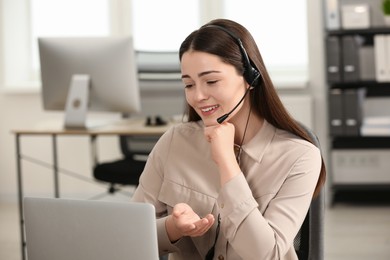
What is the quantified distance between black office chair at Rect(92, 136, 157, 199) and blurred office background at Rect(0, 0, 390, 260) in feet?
3.51

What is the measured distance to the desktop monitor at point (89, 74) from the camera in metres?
3.81

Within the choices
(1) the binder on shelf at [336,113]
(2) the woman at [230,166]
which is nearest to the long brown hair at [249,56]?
(2) the woman at [230,166]

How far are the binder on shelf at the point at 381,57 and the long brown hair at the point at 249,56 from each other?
320cm

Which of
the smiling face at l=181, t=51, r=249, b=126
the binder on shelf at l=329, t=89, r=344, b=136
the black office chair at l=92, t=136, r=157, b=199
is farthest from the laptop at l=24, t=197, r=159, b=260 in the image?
the binder on shelf at l=329, t=89, r=344, b=136

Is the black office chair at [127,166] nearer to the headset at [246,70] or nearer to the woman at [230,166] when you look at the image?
the woman at [230,166]

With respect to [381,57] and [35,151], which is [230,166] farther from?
[35,151]

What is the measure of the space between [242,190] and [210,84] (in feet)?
0.81

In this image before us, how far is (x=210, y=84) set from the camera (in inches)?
67.0

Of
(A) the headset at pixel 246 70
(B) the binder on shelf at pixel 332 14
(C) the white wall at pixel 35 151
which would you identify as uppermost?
(B) the binder on shelf at pixel 332 14

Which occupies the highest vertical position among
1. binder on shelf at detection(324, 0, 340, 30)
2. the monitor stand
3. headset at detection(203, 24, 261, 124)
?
binder on shelf at detection(324, 0, 340, 30)

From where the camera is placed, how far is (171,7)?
5.53 metres

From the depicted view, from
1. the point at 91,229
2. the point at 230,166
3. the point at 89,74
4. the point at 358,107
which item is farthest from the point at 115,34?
the point at 91,229

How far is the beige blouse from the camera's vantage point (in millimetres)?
1608

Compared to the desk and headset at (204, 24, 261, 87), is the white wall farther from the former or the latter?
headset at (204, 24, 261, 87)
